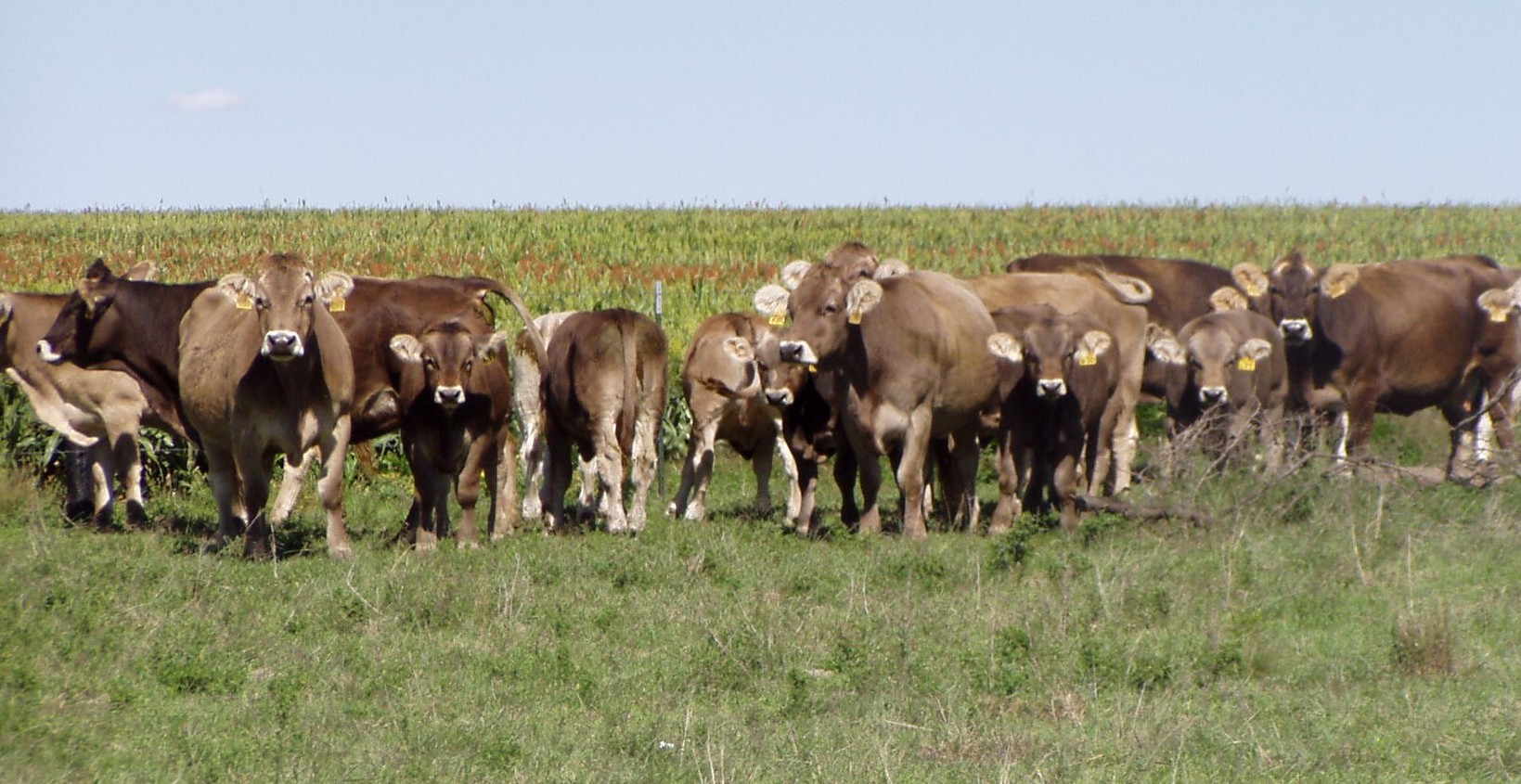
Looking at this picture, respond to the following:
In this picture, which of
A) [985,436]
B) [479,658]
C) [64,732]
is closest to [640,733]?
[479,658]

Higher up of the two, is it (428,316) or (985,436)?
(428,316)

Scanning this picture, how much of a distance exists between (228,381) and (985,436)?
643cm

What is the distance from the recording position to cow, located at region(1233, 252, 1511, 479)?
16281 mm

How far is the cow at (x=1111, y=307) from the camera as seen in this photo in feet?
→ 50.0

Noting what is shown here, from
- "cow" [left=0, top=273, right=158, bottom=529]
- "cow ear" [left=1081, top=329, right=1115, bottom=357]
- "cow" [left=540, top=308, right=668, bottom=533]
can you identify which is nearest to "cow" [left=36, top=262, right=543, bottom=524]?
"cow" [left=540, top=308, right=668, bottom=533]

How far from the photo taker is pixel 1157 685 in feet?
27.2

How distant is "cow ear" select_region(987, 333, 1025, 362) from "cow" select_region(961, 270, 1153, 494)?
2.23 meters

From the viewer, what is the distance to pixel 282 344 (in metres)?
10.9

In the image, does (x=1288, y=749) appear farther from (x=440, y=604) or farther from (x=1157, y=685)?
(x=440, y=604)

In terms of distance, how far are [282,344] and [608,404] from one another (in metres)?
3.07

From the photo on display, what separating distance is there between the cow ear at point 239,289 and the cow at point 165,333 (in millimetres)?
1344

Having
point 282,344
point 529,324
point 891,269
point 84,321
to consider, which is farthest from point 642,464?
point 84,321

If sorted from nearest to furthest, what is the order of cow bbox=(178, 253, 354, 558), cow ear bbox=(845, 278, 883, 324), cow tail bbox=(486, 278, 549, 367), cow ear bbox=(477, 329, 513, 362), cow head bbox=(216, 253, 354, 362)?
1. cow head bbox=(216, 253, 354, 362)
2. cow bbox=(178, 253, 354, 558)
3. cow ear bbox=(477, 329, 513, 362)
4. cow ear bbox=(845, 278, 883, 324)
5. cow tail bbox=(486, 278, 549, 367)

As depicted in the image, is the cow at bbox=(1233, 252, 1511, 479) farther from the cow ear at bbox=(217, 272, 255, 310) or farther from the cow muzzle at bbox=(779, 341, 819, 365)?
the cow ear at bbox=(217, 272, 255, 310)
